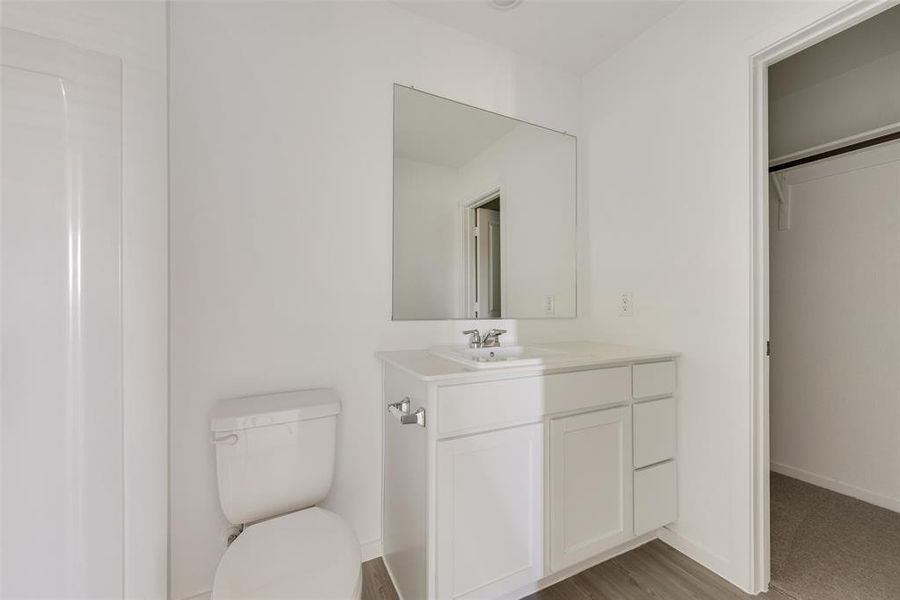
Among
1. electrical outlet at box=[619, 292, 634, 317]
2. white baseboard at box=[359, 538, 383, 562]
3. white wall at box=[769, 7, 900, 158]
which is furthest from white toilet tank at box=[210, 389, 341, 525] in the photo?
white wall at box=[769, 7, 900, 158]

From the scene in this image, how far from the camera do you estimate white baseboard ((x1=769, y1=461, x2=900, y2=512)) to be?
1.90m

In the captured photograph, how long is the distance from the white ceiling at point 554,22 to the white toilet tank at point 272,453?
1.74m

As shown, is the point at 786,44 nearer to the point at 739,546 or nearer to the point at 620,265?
the point at 620,265

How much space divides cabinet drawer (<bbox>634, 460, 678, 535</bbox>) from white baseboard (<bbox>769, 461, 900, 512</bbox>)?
1.30 meters

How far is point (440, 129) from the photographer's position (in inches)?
67.5

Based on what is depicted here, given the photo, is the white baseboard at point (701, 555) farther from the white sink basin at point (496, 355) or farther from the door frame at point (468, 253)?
the door frame at point (468, 253)

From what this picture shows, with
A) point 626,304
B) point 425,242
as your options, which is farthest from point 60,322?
point 626,304

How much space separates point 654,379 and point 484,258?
3.06 feet

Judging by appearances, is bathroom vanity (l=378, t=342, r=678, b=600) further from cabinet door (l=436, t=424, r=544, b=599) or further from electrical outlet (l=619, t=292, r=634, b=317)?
electrical outlet (l=619, t=292, r=634, b=317)

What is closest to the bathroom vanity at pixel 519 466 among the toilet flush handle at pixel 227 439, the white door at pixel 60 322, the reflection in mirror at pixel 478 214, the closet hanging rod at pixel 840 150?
the reflection in mirror at pixel 478 214

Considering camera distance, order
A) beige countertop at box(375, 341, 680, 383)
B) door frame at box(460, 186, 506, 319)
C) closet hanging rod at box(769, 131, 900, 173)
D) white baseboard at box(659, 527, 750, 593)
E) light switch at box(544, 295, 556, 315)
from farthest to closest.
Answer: light switch at box(544, 295, 556, 315) → closet hanging rod at box(769, 131, 900, 173) → door frame at box(460, 186, 506, 319) → white baseboard at box(659, 527, 750, 593) → beige countertop at box(375, 341, 680, 383)

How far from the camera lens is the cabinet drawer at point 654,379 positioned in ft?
4.98

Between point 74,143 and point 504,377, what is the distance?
1408 mm

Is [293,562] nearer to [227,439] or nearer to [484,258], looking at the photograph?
[227,439]
